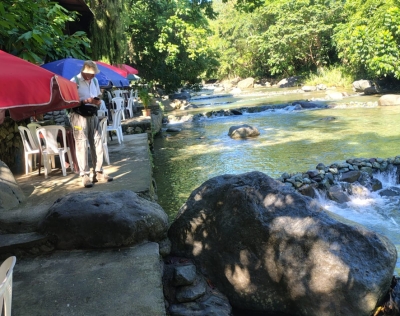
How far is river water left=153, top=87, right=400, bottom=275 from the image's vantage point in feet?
22.4

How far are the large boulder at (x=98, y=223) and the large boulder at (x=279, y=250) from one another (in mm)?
644

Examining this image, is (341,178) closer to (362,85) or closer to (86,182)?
(86,182)

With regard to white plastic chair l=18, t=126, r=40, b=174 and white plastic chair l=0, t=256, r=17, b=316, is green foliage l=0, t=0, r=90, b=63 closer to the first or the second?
white plastic chair l=18, t=126, r=40, b=174

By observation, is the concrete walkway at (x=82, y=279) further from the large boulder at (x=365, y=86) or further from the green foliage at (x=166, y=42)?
the large boulder at (x=365, y=86)

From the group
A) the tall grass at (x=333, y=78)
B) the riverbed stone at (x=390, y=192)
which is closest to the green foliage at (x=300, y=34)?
the tall grass at (x=333, y=78)

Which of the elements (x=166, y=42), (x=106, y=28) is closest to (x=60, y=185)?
(x=106, y=28)

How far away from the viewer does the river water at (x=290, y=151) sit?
22.4 feet

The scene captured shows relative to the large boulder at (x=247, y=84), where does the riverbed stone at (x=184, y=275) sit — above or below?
below

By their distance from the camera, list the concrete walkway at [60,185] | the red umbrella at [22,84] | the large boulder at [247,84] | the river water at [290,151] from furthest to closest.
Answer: the large boulder at [247,84]
the river water at [290,151]
the concrete walkway at [60,185]
the red umbrella at [22,84]

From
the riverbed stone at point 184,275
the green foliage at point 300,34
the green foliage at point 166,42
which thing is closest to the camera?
the riverbed stone at point 184,275

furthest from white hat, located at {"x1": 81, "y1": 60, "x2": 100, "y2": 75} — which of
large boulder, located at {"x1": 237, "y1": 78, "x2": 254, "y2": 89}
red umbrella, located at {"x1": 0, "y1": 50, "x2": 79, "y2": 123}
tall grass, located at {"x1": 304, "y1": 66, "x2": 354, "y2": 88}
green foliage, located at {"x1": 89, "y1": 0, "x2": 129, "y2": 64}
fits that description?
large boulder, located at {"x1": 237, "y1": 78, "x2": 254, "y2": 89}

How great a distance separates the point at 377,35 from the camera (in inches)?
739

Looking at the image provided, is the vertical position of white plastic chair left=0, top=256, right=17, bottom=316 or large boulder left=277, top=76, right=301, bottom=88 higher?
large boulder left=277, top=76, right=301, bottom=88

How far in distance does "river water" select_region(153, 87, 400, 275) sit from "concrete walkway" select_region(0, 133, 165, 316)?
2.79 meters
